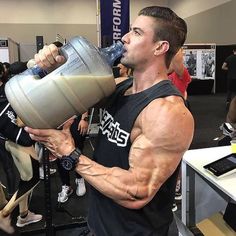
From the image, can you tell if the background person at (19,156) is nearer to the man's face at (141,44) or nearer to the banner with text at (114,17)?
the man's face at (141,44)

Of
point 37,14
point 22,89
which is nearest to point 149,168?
point 22,89

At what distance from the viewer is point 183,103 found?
34.7 inches

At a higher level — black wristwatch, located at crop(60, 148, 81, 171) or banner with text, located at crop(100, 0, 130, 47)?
banner with text, located at crop(100, 0, 130, 47)

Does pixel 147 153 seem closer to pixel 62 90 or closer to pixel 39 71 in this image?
pixel 62 90

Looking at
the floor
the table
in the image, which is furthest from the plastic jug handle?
the table

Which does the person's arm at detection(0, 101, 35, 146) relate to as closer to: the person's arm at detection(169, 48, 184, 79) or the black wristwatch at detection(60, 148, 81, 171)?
the person's arm at detection(169, 48, 184, 79)

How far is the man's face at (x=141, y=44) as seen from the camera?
0.92m

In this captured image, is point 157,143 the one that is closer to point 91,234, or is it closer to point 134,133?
point 134,133

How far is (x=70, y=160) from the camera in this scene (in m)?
0.86

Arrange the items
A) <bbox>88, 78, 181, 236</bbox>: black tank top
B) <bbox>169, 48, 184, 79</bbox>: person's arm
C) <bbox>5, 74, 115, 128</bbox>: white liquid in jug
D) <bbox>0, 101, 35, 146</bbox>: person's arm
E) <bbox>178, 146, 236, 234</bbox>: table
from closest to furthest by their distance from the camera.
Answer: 1. <bbox>5, 74, 115, 128</bbox>: white liquid in jug
2. <bbox>88, 78, 181, 236</bbox>: black tank top
3. <bbox>178, 146, 236, 234</bbox>: table
4. <bbox>0, 101, 35, 146</bbox>: person's arm
5. <bbox>169, 48, 184, 79</bbox>: person's arm

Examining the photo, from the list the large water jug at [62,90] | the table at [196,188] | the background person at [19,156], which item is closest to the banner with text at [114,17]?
the background person at [19,156]

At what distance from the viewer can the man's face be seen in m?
0.92

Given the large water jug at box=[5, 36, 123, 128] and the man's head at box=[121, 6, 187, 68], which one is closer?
the large water jug at box=[5, 36, 123, 128]

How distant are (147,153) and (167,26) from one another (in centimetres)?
37
